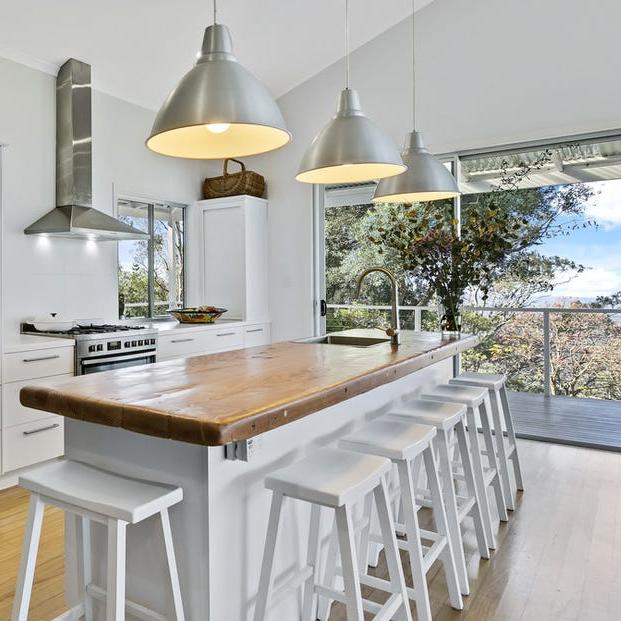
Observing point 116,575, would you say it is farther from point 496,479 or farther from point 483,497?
point 496,479

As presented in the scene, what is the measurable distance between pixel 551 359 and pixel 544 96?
2370mm

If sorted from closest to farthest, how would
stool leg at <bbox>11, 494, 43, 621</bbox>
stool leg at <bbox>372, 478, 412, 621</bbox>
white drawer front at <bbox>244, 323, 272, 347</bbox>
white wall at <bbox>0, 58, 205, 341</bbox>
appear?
stool leg at <bbox>11, 494, 43, 621</bbox> → stool leg at <bbox>372, 478, 412, 621</bbox> → white wall at <bbox>0, 58, 205, 341</bbox> → white drawer front at <bbox>244, 323, 272, 347</bbox>

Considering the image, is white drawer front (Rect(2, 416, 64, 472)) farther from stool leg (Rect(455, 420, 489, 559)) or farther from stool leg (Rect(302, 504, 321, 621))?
stool leg (Rect(455, 420, 489, 559))

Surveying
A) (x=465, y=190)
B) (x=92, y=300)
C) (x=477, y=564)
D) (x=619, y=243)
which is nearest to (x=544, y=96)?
(x=465, y=190)

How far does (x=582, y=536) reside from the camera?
2.65 metres

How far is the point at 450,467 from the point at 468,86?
3493 mm

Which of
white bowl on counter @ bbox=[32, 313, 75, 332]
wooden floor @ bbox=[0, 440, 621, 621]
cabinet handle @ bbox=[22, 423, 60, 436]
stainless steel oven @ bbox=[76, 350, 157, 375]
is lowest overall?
wooden floor @ bbox=[0, 440, 621, 621]

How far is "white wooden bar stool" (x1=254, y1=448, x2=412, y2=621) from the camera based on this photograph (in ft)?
4.78

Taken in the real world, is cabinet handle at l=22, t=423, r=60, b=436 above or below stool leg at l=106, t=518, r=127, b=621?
below

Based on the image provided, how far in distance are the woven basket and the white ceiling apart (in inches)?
36.1

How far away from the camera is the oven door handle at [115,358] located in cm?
365

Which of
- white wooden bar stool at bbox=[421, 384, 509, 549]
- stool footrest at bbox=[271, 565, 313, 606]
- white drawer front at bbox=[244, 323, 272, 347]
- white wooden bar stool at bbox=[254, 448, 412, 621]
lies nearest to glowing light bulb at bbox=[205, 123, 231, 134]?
white wooden bar stool at bbox=[254, 448, 412, 621]

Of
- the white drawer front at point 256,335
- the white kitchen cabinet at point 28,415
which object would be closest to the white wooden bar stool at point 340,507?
the white kitchen cabinet at point 28,415

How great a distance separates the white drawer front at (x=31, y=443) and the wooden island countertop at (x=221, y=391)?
1.80m
